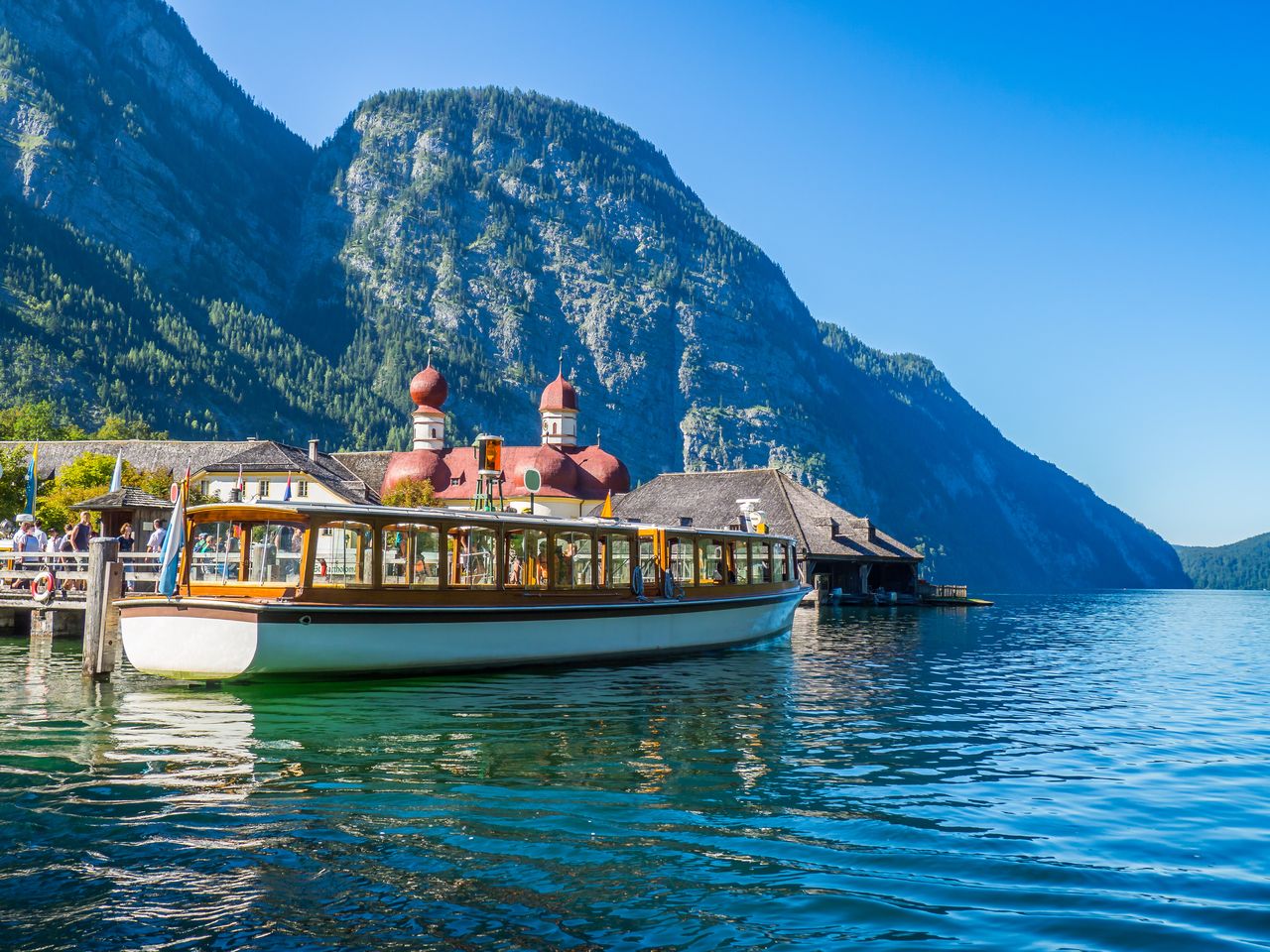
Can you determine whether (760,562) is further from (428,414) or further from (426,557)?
(428,414)

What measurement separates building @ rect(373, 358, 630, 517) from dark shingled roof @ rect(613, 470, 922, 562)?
522 inches

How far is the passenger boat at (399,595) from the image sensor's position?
2039cm

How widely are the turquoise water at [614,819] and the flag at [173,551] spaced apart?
2.12 m

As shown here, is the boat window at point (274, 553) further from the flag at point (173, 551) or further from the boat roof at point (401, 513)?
the flag at point (173, 551)

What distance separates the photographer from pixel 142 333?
542 ft

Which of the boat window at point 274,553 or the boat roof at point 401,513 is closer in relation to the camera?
the boat roof at point 401,513

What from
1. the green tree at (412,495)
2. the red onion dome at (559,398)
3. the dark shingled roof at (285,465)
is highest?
the red onion dome at (559,398)

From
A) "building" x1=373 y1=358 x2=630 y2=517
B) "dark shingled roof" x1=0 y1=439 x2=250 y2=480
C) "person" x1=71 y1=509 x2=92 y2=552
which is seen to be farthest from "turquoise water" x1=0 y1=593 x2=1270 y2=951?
"building" x1=373 y1=358 x2=630 y2=517

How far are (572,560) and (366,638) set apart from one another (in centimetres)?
693

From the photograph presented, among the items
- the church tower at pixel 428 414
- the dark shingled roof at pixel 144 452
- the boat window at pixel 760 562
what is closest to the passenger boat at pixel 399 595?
the boat window at pixel 760 562

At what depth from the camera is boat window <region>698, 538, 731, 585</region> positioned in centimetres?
3225

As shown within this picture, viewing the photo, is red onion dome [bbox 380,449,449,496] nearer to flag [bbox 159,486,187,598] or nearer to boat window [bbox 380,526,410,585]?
boat window [bbox 380,526,410,585]

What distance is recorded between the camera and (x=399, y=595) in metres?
22.3

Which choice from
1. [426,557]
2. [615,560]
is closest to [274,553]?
[426,557]
